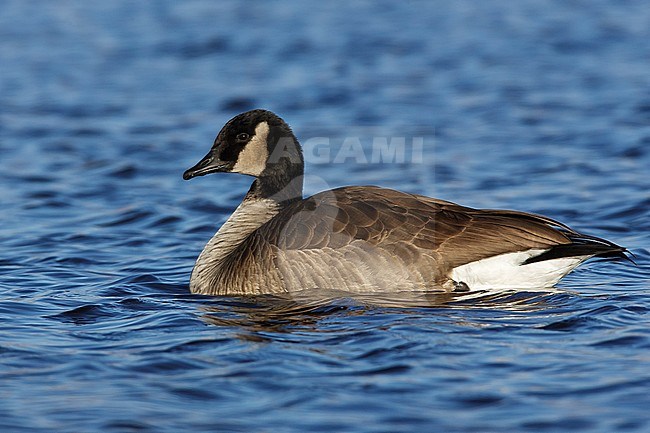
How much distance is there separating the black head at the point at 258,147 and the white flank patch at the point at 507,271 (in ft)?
6.65

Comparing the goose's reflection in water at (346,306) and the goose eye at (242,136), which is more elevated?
the goose eye at (242,136)

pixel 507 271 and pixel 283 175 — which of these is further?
pixel 283 175

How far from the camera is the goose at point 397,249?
29.4 feet

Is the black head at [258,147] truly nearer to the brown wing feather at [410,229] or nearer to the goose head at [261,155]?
the goose head at [261,155]

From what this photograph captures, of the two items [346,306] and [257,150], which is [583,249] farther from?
[257,150]

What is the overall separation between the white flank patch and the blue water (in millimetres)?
219

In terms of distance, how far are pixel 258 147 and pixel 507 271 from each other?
261 cm

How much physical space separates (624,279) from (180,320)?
406 centimetres

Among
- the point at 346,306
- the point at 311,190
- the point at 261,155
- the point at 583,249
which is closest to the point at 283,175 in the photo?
the point at 261,155

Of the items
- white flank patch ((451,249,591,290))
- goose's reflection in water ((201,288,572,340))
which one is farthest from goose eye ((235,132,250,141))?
white flank patch ((451,249,591,290))

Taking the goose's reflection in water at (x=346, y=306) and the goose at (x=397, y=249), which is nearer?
the goose's reflection in water at (x=346, y=306)

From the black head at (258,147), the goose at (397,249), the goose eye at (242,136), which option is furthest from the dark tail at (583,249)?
the goose eye at (242,136)

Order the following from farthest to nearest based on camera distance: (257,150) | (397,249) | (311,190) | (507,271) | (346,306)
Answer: (311,190)
(257,150)
(507,271)
(397,249)
(346,306)

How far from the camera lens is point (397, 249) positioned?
8977mm
